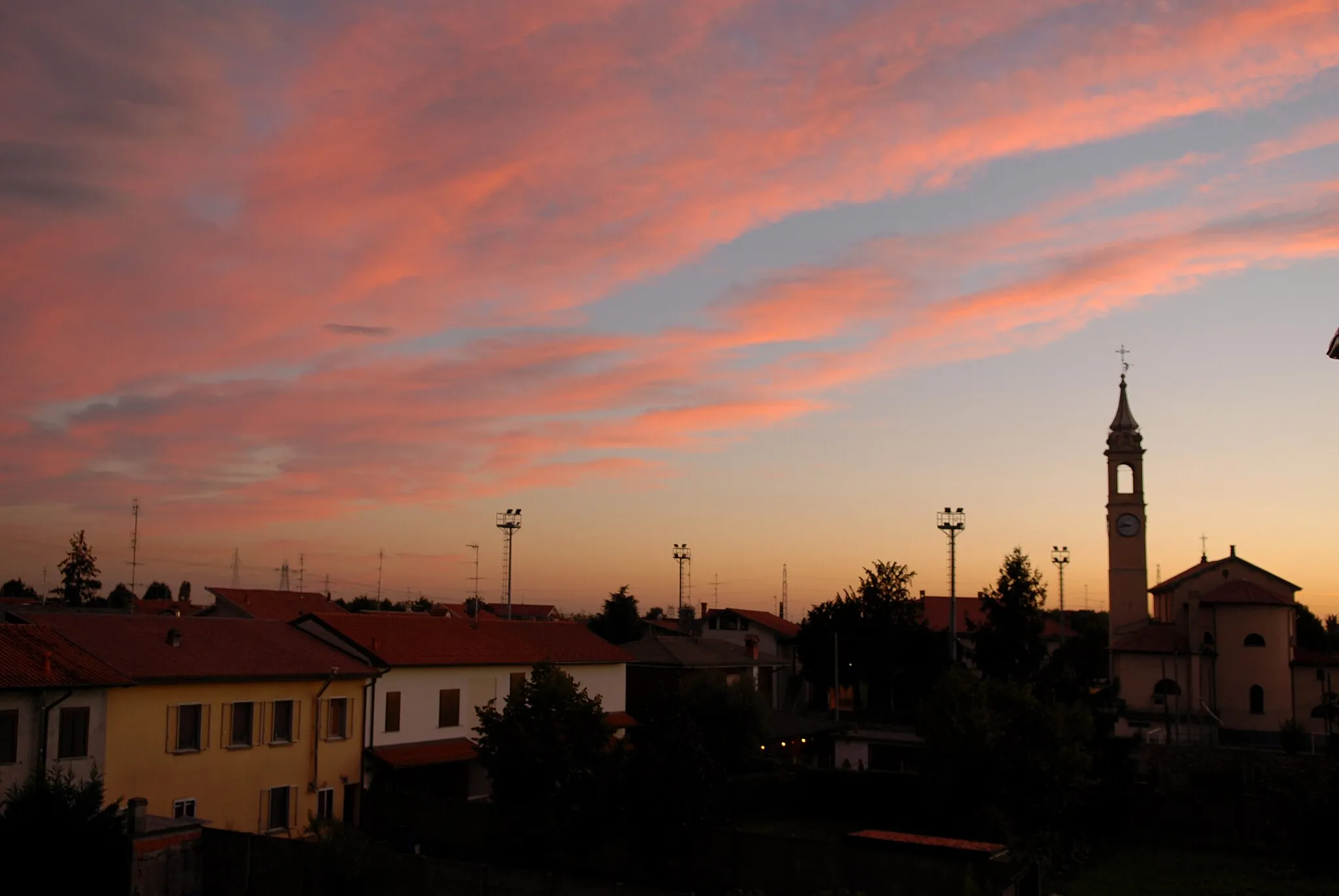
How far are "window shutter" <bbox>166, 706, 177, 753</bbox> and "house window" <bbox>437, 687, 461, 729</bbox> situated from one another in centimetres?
1090

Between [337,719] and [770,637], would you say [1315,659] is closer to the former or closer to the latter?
[770,637]

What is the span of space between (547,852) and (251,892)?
7377 millimetres

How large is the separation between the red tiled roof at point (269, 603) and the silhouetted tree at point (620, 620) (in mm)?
19656

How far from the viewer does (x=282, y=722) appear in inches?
1298

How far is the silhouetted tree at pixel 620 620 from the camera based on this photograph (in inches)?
3263

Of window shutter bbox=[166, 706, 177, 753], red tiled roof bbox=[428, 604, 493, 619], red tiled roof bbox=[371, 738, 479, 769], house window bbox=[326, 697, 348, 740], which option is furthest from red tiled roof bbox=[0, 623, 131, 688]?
red tiled roof bbox=[428, 604, 493, 619]

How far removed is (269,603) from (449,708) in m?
37.4

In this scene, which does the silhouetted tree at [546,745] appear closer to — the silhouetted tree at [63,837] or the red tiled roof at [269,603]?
the silhouetted tree at [63,837]

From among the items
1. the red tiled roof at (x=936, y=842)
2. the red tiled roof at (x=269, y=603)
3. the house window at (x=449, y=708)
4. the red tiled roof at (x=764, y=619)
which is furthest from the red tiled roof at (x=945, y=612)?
the red tiled roof at (x=936, y=842)

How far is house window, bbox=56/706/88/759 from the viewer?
88.4 feet

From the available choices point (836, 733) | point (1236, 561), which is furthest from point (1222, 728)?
point (836, 733)

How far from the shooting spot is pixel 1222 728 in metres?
57.3

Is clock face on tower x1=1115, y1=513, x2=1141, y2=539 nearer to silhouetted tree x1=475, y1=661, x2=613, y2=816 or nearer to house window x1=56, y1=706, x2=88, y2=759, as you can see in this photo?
silhouetted tree x1=475, y1=661, x2=613, y2=816

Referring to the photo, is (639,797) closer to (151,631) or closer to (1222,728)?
(151,631)
